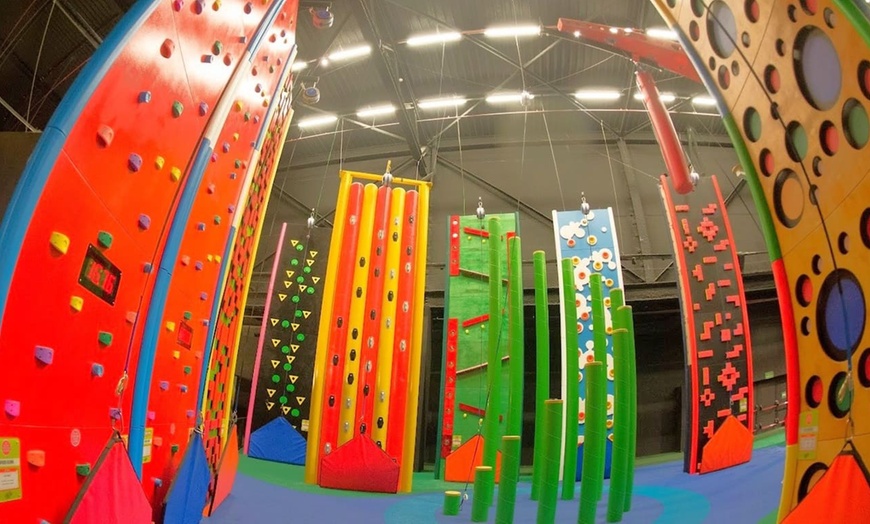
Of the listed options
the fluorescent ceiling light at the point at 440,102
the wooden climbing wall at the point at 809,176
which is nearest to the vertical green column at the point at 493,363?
the wooden climbing wall at the point at 809,176

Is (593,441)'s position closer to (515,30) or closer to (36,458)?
(36,458)

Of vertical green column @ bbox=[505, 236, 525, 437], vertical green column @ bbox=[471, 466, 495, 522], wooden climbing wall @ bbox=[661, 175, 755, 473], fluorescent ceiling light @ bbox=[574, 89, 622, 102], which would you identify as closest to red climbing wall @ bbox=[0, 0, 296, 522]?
vertical green column @ bbox=[471, 466, 495, 522]

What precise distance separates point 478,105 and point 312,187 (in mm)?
3864

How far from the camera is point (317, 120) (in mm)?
9406

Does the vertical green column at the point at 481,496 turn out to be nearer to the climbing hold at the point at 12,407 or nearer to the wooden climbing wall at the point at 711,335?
the wooden climbing wall at the point at 711,335

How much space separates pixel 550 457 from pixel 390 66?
665cm

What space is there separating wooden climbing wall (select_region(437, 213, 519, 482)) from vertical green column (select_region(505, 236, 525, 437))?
0.86 meters

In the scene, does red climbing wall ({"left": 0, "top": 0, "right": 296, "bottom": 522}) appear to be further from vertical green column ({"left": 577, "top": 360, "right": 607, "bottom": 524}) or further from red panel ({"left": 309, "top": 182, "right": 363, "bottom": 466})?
red panel ({"left": 309, "top": 182, "right": 363, "bottom": 466})

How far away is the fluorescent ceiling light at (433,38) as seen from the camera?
7398 millimetres

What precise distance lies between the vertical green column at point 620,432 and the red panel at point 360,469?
191 centimetres

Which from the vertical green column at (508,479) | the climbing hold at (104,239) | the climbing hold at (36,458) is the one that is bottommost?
the vertical green column at (508,479)

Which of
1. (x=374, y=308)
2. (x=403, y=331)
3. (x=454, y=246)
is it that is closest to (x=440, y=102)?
(x=454, y=246)

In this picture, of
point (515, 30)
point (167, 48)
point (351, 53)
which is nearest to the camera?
point (167, 48)

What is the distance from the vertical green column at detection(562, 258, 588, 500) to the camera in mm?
3646
